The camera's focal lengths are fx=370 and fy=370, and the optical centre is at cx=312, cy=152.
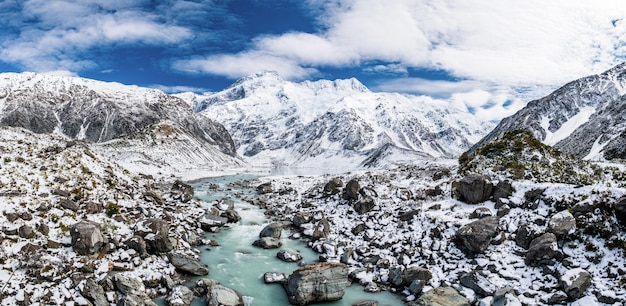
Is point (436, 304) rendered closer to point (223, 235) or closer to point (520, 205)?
point (520, 205)

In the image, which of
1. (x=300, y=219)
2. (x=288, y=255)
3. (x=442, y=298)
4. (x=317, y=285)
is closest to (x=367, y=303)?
(x=317, y=285)

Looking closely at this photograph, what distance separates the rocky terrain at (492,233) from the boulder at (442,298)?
0.18 ft

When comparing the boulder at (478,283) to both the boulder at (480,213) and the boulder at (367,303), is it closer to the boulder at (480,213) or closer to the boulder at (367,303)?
the boulder at (367,303)

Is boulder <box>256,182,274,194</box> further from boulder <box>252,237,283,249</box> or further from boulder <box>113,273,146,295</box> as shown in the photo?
boulder <box>113,273,146,295</box>

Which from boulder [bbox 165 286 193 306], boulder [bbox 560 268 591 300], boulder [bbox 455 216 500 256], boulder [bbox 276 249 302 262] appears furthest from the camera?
boulder [bbox 276 249 302 262]

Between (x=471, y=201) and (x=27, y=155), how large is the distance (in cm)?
3828

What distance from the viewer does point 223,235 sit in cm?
3475

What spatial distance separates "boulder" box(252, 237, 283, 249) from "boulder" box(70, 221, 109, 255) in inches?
479

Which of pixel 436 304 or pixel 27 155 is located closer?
pixel 436 304

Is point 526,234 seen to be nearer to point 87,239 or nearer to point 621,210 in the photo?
point 621,210

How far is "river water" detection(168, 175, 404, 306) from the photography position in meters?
22.0

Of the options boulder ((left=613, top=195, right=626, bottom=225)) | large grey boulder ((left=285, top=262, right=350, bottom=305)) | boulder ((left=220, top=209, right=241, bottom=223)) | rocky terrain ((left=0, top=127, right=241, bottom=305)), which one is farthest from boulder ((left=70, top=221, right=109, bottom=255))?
boulder ((left=613, top=195, right=626, bottom=225))

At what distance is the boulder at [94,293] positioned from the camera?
61.2ft

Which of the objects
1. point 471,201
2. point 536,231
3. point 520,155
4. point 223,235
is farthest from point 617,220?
point 223,235
